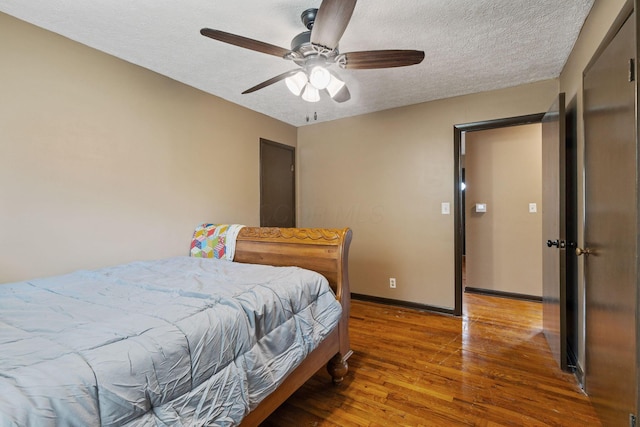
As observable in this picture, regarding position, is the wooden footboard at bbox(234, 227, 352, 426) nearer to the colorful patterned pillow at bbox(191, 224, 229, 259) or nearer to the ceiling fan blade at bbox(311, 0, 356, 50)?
the colorful patterned pillow at bbox(191, 224, 229, 259)

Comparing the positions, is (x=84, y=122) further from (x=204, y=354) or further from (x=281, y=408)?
(x=281, y=408)

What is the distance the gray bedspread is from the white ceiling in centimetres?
155

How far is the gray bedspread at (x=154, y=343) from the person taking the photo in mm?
742

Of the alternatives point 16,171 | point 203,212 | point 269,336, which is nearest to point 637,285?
point 269,336

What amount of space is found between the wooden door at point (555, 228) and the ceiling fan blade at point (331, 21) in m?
1.66

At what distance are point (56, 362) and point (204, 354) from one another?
15.9 inches

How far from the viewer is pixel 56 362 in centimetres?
78

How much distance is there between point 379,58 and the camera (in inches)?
66.7

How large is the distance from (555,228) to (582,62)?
110 cm

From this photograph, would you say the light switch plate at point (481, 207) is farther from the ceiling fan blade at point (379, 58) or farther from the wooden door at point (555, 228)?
the ceiling fan blade at point (379, 58)

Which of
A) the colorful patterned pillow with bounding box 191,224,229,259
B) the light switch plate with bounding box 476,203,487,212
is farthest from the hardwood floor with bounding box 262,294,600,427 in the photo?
the light switch plate with bounding box 476,203,487,212

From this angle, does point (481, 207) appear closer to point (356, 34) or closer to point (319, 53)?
point (356, 34)

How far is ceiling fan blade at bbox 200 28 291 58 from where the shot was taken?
1491 millimetres

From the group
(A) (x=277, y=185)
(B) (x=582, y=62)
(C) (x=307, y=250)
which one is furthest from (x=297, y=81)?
(A) (x=277, y=185)
